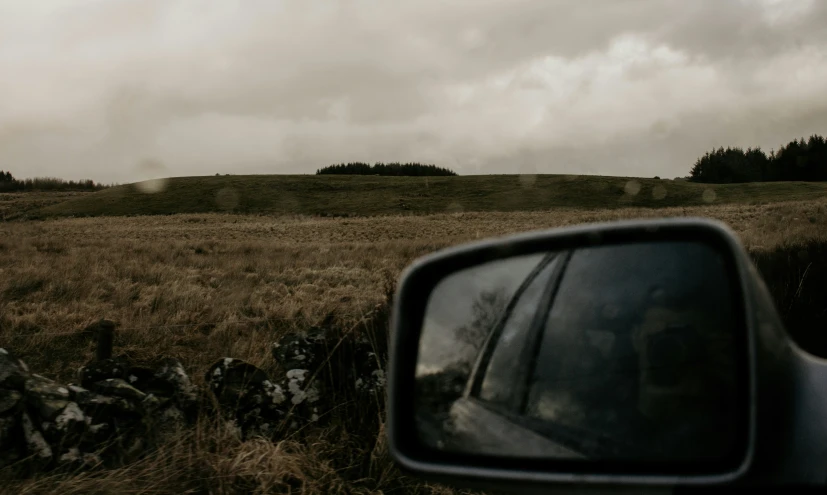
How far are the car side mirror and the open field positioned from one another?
1.69 meters

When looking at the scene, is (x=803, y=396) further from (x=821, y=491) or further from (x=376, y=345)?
(x=376, y=345)

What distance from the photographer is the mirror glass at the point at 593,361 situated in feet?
3.87

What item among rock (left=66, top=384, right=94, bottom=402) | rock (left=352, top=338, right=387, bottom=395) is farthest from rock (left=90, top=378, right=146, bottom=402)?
rock (left=352, top=338, right=387, bottom=395)

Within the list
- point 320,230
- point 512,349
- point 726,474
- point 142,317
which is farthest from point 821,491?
point 320,230

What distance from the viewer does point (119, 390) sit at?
3.75 m

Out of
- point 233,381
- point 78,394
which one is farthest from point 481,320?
point 78,394

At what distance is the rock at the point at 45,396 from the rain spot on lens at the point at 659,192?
80.7 metres

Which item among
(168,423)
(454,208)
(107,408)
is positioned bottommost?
(168,423)

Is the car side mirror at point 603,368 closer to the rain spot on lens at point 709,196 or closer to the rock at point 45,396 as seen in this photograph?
the rock at point 45,396

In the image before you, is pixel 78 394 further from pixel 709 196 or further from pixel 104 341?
pixel 709 196

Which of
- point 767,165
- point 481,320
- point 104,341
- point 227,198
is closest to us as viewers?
point 481,320

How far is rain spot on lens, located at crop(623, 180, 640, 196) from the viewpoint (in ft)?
265

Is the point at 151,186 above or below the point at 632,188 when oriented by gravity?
above

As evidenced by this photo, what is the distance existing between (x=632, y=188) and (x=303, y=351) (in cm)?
8459
